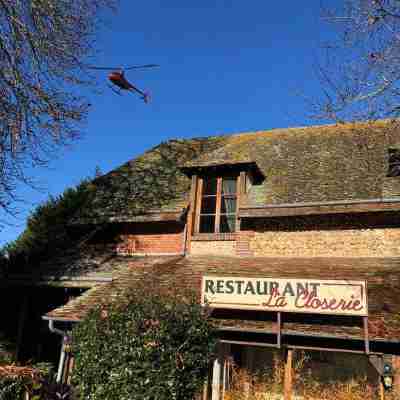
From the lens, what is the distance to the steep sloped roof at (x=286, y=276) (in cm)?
818

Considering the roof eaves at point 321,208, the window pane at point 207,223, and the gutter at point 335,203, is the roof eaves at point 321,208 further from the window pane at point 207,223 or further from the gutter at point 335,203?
the window pane at point 207,223

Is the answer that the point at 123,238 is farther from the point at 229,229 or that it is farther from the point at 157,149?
the point at 157,149

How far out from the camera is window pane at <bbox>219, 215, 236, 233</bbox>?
12.5 meters

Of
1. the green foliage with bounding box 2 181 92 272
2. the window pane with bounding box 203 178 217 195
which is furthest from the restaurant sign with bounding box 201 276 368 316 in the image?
the green foliage with bounding box 2 181 92 272

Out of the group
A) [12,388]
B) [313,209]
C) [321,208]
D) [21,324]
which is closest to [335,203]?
[321,208]

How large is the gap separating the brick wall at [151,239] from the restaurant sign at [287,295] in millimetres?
3636

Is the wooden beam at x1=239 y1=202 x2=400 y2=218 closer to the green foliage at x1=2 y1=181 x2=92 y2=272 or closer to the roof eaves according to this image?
the roof eaves

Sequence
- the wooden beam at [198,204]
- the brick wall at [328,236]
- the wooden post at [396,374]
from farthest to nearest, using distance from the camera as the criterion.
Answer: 1. the wooden beam at [198,204]
2. the brick wall at [328,236]
3. the wooden post at [396,374]

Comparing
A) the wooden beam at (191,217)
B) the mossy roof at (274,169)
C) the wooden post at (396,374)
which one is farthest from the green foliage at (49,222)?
the wooden post at (396,374)

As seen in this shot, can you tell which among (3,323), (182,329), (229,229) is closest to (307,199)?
(229,229)

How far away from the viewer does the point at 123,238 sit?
1380 centimetres

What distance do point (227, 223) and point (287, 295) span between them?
419 centimetres

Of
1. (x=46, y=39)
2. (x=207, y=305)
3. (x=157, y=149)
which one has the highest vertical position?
(x=157, y=149)

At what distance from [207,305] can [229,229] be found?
427cm
